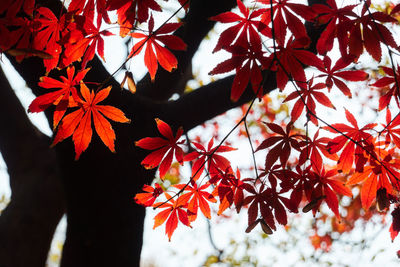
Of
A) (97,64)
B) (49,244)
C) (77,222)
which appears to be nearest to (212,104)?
(97,64)

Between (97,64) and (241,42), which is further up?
(97,64)

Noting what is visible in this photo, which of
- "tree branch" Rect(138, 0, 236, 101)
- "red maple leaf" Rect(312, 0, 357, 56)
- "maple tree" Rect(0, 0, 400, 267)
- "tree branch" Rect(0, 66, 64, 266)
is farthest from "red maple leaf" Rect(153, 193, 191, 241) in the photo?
"tree branch" Rect(0, 66, 64, 266)

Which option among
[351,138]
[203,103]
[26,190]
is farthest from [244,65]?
[26,190]

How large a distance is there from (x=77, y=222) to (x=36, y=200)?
2.01 ft

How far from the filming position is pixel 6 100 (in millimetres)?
1900

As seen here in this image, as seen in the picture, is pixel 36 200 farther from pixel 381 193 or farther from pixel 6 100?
pixel 381 193

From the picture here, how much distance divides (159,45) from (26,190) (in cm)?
141

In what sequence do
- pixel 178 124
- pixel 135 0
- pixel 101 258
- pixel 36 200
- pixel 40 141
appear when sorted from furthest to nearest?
pixel 40 141
pixel 36 200
pixel 178 124
pixel 101 258
pixel 135 0

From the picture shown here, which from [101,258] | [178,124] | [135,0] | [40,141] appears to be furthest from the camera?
[40,141]

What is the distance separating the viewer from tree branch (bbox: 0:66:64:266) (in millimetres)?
1676

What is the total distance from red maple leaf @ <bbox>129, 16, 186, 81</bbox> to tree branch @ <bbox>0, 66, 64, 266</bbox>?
1279mm

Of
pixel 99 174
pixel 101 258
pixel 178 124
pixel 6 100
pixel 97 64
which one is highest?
pixel 6 100

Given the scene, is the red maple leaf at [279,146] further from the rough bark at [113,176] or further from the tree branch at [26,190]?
the tree branch at [26,190]

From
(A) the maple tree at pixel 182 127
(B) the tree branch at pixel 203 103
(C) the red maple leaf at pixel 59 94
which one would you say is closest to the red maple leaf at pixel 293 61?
(A) the maple tree at pixel 182 127
